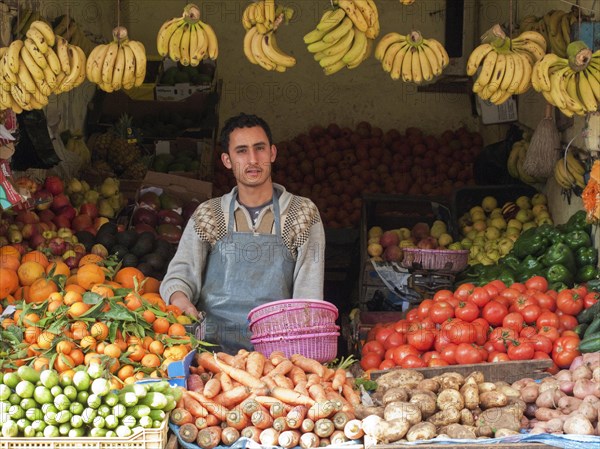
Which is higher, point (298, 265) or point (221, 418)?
point (298, 265)

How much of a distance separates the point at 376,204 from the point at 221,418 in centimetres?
428

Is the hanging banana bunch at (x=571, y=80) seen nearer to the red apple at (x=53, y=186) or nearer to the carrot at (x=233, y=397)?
the carrot at (x=233, y=397)

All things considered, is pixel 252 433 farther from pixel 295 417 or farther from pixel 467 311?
pixel 467 311

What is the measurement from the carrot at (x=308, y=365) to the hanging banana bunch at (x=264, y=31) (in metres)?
1.56

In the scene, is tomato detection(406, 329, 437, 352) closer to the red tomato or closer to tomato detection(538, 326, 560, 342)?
the red tomato

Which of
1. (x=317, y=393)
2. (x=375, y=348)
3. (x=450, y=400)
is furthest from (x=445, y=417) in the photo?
(x=375, y=348)

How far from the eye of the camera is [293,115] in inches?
365

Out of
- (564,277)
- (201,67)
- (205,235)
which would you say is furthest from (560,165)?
(201,67)

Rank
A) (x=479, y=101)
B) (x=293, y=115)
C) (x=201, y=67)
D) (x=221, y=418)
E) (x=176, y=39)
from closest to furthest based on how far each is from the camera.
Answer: (x=221, y=418) < (x=176, y=39) < (x=479, y=101) < (x=201, y=67) < (x=293, y=115)

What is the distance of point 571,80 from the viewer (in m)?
4.51

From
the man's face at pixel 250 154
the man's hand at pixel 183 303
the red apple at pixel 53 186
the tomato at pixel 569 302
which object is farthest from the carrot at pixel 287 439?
the red apple at pixel 53 186

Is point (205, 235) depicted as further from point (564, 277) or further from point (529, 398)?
point (564, 277)

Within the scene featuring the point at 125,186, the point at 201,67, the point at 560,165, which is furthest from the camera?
the point at 201,67

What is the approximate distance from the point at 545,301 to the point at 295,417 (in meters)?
1.94
